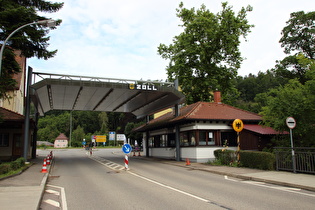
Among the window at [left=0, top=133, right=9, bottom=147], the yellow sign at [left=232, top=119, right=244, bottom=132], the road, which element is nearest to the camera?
the road

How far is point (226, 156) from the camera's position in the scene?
57.7 feet

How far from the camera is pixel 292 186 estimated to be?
977 cm

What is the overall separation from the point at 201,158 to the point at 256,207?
13.9 m

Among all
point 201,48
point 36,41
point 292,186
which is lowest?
point 292,186

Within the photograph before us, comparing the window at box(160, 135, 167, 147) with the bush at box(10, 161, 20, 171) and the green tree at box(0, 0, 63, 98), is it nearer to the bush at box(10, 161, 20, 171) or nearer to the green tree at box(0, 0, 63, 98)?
the green tree at box(0, 0, 63, 98)

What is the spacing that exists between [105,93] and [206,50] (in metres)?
13.8

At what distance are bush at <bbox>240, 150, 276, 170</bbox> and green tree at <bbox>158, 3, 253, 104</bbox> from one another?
590 inches

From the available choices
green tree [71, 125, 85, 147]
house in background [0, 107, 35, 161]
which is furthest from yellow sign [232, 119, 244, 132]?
green tree [71, 125, 85, 147]

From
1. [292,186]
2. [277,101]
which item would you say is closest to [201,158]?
[277,101]

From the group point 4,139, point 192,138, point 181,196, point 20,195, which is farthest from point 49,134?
point 181,196

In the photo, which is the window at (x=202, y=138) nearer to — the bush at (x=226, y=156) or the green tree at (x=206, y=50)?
the bush at (x=226, y=156)

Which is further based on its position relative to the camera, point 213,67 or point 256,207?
point 213,67

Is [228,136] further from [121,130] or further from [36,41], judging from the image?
[121,130]

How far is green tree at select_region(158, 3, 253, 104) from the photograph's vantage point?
98.4 ft
